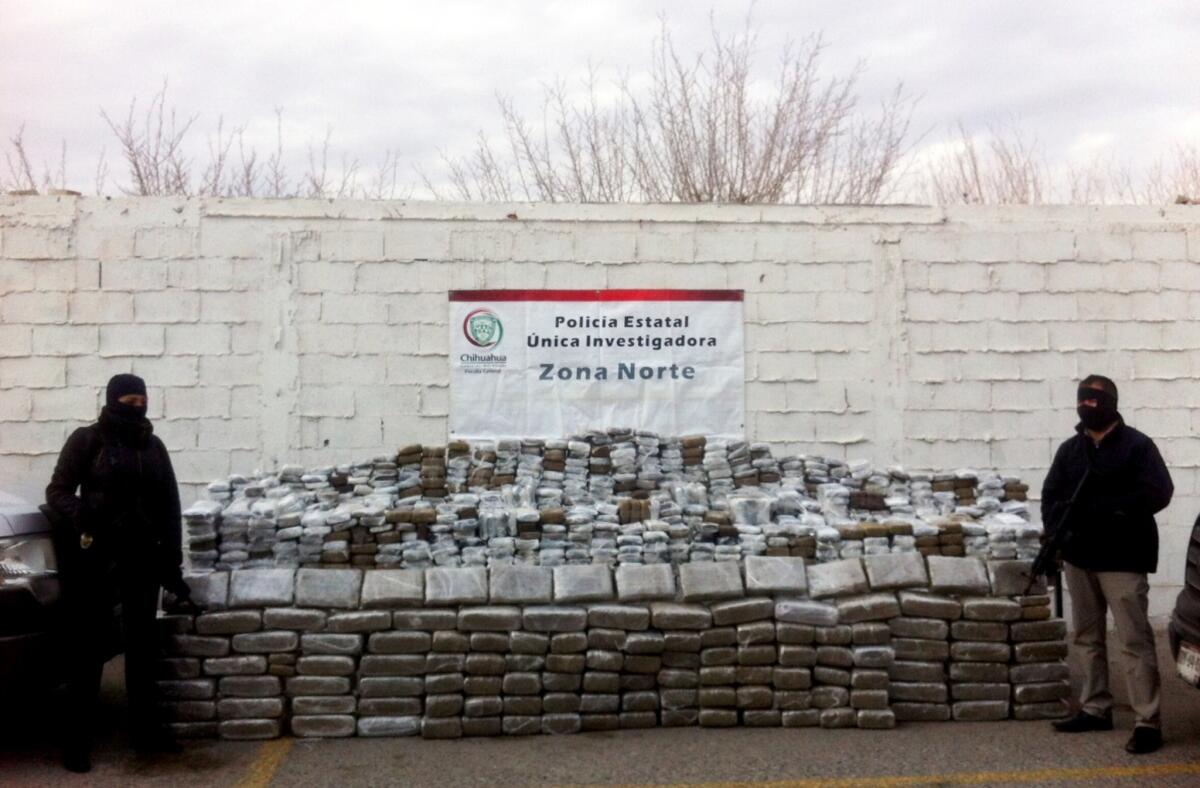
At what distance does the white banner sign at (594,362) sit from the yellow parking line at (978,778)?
11.8ft

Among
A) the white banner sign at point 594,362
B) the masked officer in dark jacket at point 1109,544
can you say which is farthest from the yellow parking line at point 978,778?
the white banner sign at point 594,362

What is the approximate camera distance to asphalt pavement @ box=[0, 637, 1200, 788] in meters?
5.33

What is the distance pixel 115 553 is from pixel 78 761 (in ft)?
3.31

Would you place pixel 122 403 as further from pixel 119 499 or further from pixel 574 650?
pixel 574 650

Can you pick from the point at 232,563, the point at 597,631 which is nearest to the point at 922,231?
the point at 597,631

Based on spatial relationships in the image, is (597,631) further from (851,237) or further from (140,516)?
(851,237)

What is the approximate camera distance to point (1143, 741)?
565 centimetres

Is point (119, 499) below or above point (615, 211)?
below

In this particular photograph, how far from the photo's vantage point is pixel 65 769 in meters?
5.50

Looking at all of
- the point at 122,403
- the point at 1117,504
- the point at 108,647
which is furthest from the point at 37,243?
the point at 1117,504

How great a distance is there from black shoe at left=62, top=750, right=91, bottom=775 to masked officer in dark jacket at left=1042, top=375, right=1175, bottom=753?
16.3 ft

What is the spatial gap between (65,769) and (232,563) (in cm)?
129

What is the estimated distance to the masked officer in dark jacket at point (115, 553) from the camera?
18.2 feet

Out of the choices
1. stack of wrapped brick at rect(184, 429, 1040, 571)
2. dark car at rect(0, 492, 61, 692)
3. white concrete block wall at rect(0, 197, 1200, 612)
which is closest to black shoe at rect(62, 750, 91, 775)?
dark car at rect(0, 492, 61, 692)
